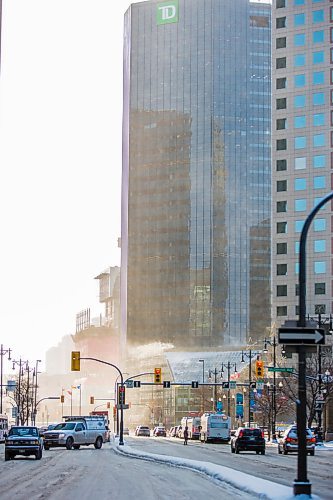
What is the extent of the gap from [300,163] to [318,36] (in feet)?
64.2

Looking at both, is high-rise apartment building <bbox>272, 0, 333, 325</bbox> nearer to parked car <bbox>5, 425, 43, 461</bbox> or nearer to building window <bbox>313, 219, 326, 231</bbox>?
building window <bbox>313, 219, 326, 231</bbox>

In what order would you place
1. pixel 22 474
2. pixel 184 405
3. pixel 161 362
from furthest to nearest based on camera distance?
pixel 161 362 → pixel 184 405 → pixel 22 474

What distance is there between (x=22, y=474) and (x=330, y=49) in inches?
4407

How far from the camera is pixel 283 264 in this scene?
13100 cm

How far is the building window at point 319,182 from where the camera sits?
13212 centimetres

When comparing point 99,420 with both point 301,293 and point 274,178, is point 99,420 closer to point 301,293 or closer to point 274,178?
point 301,293

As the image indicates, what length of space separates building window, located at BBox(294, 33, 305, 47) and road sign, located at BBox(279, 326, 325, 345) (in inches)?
4688

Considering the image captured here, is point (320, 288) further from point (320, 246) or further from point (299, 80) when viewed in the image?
point (299, 80)

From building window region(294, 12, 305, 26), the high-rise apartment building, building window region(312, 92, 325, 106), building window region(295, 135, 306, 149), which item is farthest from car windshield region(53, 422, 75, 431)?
building window region(294, 12, 305, 26)

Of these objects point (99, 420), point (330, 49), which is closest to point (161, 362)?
point (330, 49)

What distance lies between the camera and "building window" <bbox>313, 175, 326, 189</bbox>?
132125 mm

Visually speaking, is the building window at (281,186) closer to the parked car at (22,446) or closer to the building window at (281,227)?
the building window at (281,227)

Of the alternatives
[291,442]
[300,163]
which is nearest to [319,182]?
[300,163]

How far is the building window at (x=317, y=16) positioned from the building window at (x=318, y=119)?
44.9 ft
